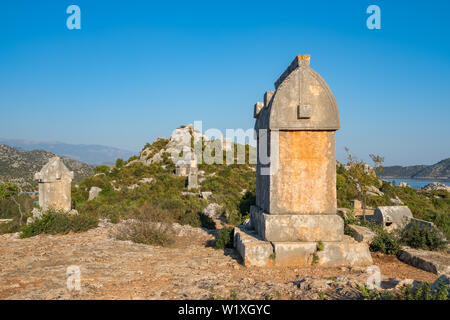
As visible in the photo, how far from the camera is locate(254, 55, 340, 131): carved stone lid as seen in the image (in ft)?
16.0

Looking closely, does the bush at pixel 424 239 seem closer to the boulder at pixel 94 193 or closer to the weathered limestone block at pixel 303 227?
the weathered limestone block at pixel 303 227

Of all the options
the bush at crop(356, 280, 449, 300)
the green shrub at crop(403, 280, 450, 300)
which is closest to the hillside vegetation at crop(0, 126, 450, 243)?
the bush at crop(356, 280, 449, 300)

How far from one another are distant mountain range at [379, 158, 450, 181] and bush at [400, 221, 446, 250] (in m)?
44.7

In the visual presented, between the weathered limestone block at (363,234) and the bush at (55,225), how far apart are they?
19.2 feet

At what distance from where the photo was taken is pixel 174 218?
9039 millimetres

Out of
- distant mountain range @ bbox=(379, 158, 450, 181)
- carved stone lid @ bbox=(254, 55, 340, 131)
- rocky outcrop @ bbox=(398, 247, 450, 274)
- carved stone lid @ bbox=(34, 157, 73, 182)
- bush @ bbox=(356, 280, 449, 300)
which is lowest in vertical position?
distant mountain range @ bbox=(379, 158, 450, 181)

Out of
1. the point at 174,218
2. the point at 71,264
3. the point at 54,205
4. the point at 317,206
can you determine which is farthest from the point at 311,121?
the point at 54,205

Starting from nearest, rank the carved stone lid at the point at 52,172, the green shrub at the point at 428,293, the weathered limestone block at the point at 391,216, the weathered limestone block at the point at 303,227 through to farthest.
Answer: the green shrub at the point at 428,293 < the weathered limestone block at the point at 303,227 < the weathered limestone block at the point at 391,216 < the carved stone lid at the point at 52,172

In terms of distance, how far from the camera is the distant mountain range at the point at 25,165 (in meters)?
26.4

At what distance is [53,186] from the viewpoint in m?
9.69

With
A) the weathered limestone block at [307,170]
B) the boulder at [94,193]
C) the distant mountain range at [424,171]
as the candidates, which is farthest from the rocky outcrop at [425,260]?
the distant mountain range at [424,171]

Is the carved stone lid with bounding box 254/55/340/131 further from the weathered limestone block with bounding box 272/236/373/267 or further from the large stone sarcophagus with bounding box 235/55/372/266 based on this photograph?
the weathered limestone block with bounding box 272/236/373/267
